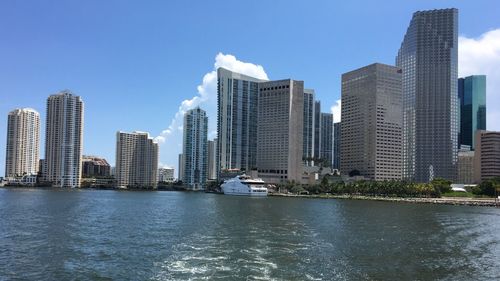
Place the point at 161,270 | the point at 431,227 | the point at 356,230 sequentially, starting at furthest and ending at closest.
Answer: the point at 431,227 < the point at 356,230 < the point at 161,270

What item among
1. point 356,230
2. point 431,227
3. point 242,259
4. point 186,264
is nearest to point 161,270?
point 186,264

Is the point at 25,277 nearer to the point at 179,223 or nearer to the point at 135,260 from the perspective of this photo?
the point at 135,260

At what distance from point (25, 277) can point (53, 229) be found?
1298 inches

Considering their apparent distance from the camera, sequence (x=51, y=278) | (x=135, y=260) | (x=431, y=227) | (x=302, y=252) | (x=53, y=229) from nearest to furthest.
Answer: (x=51, y=278)
(x=135, y=260)
(x=302, y=252)
(x=53, y=229)
(x=431, y=227)

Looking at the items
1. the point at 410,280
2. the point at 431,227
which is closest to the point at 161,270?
the point at 410,280

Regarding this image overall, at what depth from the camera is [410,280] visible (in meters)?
41.0

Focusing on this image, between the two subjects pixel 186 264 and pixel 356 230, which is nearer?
pixel 186 264

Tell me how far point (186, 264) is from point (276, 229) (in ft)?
103

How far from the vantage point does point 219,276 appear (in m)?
41.1

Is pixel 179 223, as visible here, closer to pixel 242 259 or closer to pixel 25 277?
pixel 242 259

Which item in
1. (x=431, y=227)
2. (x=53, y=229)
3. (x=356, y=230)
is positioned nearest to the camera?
(x=53, y=229)

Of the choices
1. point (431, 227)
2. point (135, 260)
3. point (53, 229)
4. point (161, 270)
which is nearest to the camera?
point (161, 270)

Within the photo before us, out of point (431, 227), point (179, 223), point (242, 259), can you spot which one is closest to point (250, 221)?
point (179, 223)

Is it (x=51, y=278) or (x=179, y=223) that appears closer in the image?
(x=51, y=278)
